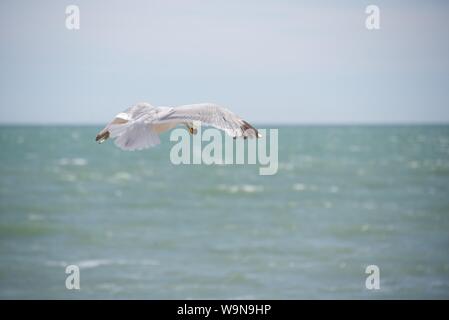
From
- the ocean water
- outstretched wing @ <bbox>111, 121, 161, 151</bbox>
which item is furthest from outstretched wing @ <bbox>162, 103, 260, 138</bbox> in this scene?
the ocean water

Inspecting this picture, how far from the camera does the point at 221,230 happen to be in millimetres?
23250

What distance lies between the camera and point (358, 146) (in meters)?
56.3

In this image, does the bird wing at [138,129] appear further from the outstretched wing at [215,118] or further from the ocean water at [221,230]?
the ocean water at [221,230]

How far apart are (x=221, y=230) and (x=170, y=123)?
20489 millimetres

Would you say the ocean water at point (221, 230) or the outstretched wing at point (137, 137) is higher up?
the ocean water at point (221, 230)

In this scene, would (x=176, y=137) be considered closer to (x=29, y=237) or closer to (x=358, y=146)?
(x=29, y=237)

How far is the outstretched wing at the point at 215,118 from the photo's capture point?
291cm

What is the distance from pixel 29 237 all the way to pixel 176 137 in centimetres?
2027

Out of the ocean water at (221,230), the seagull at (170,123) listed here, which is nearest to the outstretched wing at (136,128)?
the seagull at (170,123)

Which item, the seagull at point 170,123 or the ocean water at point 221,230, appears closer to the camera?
the seagull at point 170,123

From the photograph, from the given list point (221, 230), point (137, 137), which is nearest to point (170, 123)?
point (137, 137)

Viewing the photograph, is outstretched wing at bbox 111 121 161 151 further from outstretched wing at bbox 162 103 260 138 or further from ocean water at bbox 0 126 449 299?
ocean water at bbox 0 126 449 299
